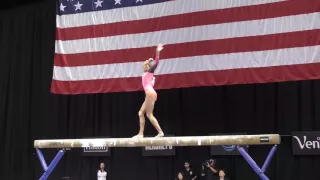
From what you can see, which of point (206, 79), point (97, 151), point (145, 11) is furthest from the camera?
point (97, 151)

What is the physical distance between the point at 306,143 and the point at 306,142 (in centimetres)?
2

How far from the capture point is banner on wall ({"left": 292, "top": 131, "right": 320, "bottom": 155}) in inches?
372

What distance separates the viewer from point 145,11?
396 inches

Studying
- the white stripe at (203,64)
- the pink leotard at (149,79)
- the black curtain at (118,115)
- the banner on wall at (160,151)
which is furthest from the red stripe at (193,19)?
the banner on wall at (160,151)

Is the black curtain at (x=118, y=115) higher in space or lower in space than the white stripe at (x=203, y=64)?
lower

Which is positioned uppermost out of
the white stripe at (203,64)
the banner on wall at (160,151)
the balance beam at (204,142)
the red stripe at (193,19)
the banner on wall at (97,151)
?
the red stripe at (193,19)

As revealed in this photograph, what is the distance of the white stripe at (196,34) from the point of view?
8.50m

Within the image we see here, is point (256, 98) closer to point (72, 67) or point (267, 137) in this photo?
point (267, 137)

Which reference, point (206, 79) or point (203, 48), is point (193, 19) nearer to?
point (203, 48)

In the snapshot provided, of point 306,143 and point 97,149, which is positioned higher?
point 306,143

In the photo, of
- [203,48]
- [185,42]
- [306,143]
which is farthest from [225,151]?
[185,42]

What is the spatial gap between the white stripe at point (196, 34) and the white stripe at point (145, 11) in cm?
44

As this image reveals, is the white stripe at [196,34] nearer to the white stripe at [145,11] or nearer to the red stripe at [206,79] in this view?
the white stripe at [145,11]

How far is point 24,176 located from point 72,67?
204 inches
